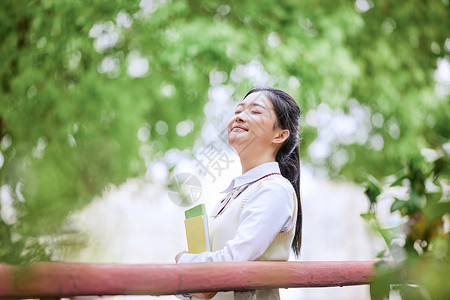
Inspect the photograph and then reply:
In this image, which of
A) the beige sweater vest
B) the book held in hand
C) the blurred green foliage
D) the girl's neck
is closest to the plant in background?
the beige sweater vest

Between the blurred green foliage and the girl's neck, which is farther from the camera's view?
the blurred green foliage

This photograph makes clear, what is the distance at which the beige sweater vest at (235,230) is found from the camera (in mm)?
1257

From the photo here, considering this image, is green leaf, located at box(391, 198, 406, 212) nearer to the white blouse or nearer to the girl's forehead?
the white blouse

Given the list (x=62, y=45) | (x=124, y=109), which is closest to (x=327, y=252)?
(x=124, y=109)

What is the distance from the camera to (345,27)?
5.48m

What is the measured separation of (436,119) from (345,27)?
194 centimetres

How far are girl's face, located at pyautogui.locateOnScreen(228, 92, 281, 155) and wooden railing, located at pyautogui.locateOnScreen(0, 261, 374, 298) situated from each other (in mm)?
492

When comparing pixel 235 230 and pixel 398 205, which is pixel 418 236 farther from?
pixel 235 230

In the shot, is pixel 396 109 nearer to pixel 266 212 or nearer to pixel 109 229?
pixel 266 212

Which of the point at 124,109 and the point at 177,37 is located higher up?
the point at 177,37

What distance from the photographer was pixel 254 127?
151cm

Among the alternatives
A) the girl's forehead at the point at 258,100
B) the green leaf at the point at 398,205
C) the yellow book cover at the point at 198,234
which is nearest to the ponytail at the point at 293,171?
the girl's forehead at the point at 258,100

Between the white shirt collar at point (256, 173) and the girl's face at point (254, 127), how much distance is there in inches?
2.4

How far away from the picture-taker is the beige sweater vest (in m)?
1.26
